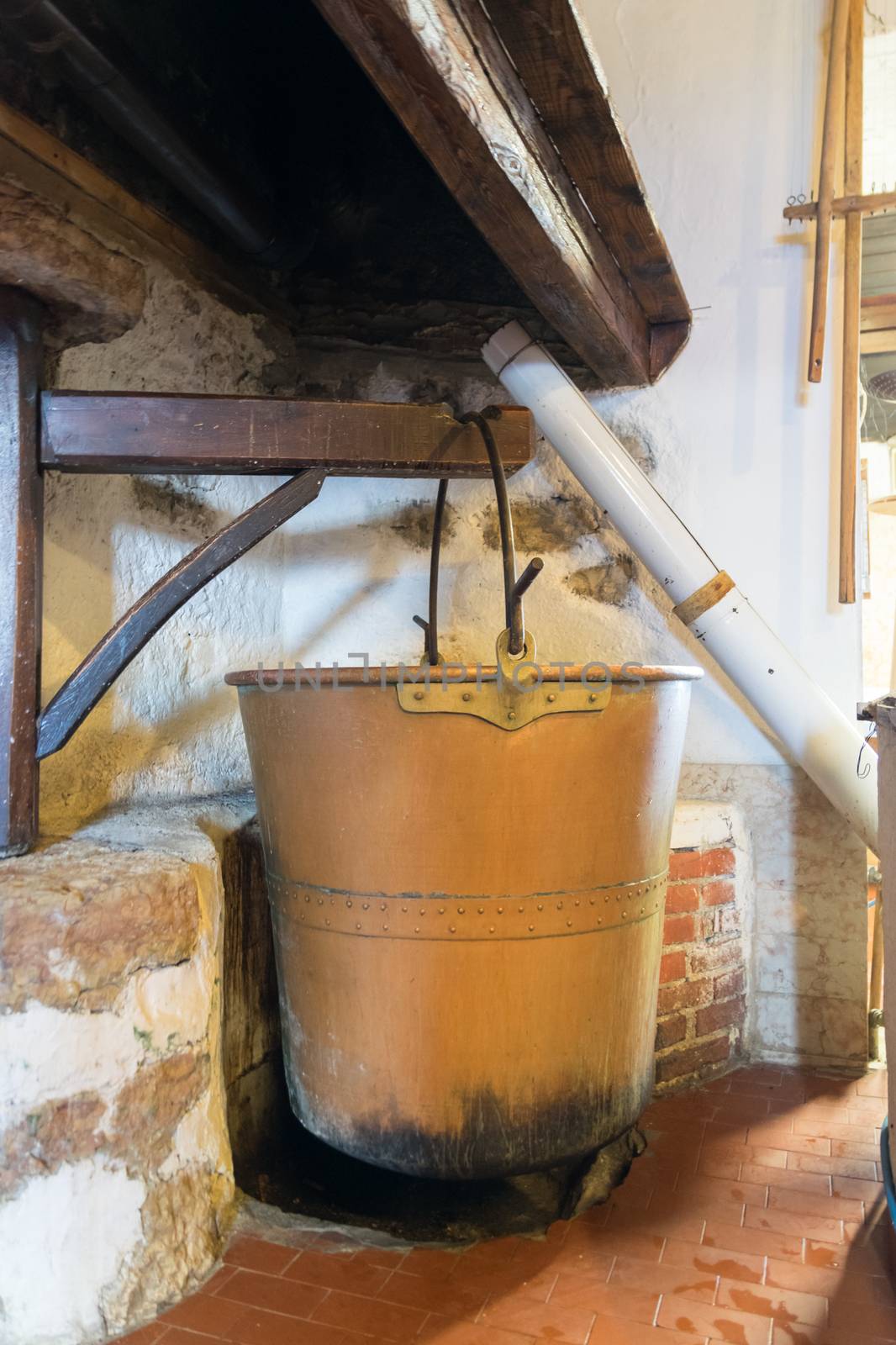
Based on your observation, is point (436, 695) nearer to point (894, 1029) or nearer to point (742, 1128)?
point (894, 1029)

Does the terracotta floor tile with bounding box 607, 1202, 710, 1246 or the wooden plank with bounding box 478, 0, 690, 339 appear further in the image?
the terracotta floor tile with bounding box 607, 1202, 710, 1246

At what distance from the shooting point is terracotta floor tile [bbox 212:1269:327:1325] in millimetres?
1488

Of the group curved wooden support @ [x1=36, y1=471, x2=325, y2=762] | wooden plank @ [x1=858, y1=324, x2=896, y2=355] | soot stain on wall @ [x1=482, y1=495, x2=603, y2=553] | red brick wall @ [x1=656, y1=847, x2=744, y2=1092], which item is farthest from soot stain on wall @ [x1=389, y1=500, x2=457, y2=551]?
wooden plank @ [x1=858, y1=324, x2=896, y2=355]

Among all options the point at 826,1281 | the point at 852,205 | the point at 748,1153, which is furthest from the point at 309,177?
the point at 826,1281

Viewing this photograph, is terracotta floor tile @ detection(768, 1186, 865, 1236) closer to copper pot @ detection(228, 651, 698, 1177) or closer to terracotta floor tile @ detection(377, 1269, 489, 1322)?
copper pot @ detection(228, 651, 698, 1177)

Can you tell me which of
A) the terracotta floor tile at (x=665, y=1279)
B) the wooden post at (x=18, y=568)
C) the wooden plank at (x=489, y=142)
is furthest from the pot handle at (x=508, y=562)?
the terracotta floor tile at (x=665, y=1279)

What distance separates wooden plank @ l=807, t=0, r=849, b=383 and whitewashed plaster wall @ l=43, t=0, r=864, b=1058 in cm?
7

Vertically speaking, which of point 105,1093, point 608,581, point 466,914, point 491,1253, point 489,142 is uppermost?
point 489,142

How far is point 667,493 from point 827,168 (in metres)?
0.89

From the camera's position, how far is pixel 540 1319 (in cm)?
148

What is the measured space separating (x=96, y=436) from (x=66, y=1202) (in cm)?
126

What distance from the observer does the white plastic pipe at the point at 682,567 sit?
2.24m

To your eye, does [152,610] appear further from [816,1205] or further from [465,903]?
[816,1205]

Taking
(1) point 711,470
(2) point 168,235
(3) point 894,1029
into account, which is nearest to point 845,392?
(1) point 711,470
